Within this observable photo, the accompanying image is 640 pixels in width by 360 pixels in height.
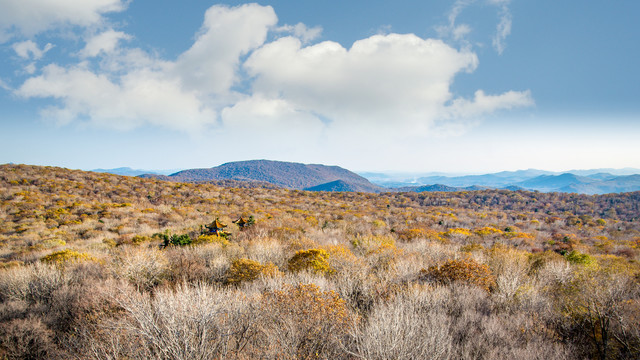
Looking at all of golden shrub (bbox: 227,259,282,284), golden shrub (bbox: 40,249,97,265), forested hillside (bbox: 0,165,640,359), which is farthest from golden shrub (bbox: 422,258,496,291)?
golden shrub (bbox: 40,249,97,265)

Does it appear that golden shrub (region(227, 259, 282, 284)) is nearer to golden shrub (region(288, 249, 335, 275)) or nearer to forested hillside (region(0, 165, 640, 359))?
forested hillside (region(0, 165, 640, 359))

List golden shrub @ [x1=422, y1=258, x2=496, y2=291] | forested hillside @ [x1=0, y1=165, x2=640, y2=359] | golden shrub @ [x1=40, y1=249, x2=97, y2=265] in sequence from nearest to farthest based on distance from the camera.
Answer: forested hillside @ [x1=0, y1=165, x2=640, y2=359], golden shrub @ [x1=422, y1=258, x2=496, y2=291], golden shrub @ [x1=40, y1=249, x2=97, y2=265]

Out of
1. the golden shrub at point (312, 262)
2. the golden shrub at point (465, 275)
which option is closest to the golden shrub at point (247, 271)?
the golden shrub at point (312, 262)

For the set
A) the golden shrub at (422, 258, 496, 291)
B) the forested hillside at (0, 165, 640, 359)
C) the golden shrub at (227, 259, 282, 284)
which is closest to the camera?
the forested hillside at (0, 165, 640, 359)

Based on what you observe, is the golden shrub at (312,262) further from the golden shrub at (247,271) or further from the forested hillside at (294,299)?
the golden shrub at (247,271)

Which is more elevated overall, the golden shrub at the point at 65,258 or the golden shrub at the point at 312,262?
the golden shrub at the point at 65,258

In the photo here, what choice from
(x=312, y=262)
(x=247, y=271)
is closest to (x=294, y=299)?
(x=247, y=271)

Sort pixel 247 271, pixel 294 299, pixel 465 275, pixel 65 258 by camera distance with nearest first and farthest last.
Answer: pixel 294 299 < pixel 465 275 < pixel 247 271 < pixel 65 258

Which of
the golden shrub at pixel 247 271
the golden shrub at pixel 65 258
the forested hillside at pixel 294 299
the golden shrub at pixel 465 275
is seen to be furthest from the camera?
the golden shrub at pixel 65 258

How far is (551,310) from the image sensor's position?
279 inches

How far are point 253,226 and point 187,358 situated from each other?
15.1m

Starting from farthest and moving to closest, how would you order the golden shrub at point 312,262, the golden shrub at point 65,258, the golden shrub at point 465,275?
the golden shrub at point 65,258 < the golden shrub at point 312,262 < the golden shrub at point 465,275

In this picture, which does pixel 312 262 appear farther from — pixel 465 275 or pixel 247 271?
pixel 465 275

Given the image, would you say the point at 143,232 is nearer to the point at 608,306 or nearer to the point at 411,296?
the point at 411,296
